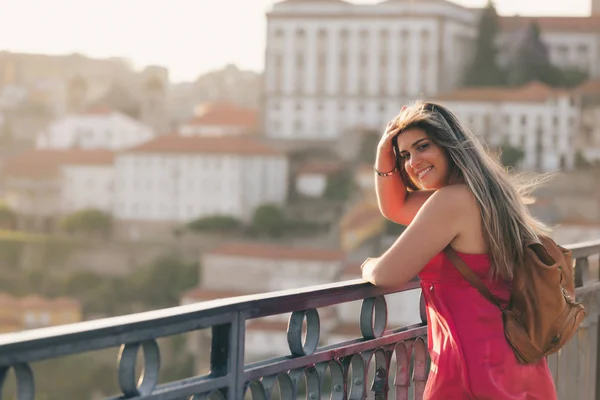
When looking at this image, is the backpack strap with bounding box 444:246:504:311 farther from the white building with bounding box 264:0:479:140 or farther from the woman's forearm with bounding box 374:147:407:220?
→ the white building with bounding box 264:0:479:140

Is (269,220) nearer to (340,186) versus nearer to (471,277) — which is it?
(340,186)

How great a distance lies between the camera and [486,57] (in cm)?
5275

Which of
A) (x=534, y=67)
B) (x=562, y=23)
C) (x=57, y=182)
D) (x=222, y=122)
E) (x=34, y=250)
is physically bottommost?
(x=34, y=250)

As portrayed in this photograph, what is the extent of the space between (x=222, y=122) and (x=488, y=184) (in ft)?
200

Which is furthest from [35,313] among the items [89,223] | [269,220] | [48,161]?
[48,161]

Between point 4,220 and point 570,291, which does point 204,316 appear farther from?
point 4,220

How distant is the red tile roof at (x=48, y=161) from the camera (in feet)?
172

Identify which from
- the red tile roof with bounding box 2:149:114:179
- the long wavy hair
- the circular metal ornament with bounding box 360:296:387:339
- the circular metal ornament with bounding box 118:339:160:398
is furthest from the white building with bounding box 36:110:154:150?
the circular metal ornament with bounding box 118:339:160:398

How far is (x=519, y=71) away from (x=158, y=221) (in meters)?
17.2

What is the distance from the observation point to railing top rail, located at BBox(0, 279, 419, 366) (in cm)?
150

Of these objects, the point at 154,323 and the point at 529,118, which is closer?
the point at 154,323

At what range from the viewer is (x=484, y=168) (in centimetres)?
222

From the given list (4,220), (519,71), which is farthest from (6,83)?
(519,71)

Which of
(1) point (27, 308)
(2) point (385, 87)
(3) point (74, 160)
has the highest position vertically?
(2) point (385, 87)
